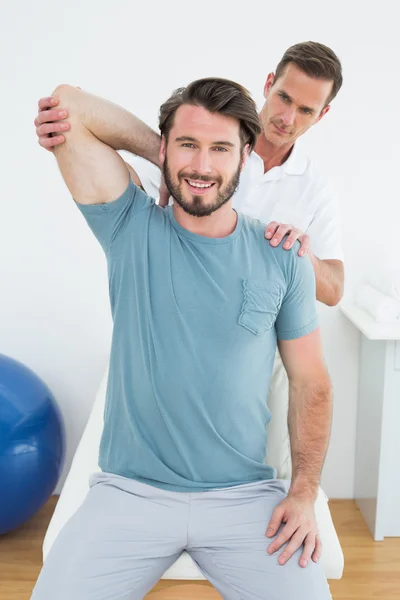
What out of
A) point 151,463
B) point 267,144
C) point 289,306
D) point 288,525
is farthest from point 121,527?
point 267,144

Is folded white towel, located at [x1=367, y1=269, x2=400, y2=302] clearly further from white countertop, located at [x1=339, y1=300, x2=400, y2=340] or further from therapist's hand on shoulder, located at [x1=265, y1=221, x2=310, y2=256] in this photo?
Result: therapist's hand on shoulder, located at [x1=265, y1=221, x2=310, y2=256]

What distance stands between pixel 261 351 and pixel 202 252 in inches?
10.2

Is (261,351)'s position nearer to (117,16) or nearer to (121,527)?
(121,527)

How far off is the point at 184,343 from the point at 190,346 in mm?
15

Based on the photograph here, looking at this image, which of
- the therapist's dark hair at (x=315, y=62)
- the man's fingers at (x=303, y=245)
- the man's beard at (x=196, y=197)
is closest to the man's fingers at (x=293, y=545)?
the man's fingers at (x=303, y=245)

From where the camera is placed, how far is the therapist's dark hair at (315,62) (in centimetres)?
214

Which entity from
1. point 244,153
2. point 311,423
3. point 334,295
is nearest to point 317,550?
point 311,423

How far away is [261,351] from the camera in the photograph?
1812mm

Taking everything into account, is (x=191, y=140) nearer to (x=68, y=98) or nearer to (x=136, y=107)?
(x=68, y=98)

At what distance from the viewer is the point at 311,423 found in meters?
1.88

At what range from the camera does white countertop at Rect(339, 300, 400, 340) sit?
2674 mm

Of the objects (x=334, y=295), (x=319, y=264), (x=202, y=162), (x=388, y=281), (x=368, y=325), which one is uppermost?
(x=202, y=162)

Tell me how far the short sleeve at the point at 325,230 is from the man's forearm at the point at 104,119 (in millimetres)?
719

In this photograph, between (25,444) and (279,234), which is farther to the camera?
(25,444)
